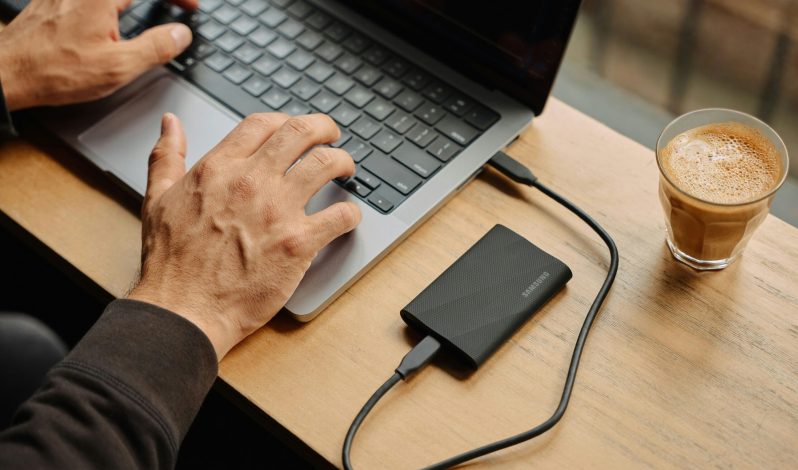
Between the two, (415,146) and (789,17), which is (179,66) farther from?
(789,17)

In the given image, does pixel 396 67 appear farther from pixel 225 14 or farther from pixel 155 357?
pixel 155 357

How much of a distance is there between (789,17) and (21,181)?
3.29 ft

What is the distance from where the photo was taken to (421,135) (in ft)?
2.70

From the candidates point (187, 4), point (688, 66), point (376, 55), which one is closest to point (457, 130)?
point (376, 55)

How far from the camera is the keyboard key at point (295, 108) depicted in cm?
85

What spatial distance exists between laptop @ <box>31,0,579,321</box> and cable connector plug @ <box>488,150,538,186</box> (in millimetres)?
15

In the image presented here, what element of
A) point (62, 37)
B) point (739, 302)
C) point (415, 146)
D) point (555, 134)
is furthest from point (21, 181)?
point (739, 302)

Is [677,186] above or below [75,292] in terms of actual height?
above

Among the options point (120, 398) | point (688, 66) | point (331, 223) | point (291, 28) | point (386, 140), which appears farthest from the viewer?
point (688, 66)

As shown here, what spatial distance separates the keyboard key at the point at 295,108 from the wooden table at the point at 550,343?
186 mm

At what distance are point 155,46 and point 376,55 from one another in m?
0.24

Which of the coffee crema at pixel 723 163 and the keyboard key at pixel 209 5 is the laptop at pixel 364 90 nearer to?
the keyboard key at pixel 209 5

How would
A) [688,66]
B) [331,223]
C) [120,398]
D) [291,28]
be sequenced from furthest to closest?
1. [688,66]
2. [291,28]
3. [331,223]
4. [120,398]

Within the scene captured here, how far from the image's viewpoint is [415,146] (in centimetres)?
81
